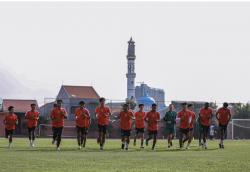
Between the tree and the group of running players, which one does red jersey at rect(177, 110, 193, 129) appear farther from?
the tree

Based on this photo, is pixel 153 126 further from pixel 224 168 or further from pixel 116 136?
pixel 116 136

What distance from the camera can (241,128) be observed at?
212ft

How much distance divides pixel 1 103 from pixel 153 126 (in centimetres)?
5420

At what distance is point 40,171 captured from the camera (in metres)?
16.0

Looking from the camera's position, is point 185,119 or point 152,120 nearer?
point 185,119

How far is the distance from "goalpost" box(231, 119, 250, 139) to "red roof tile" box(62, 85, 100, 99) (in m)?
43.1

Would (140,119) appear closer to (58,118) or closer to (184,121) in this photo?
(184,121)

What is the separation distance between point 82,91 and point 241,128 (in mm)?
47483

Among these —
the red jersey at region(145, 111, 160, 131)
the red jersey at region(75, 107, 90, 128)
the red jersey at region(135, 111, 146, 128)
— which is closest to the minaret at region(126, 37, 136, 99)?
the red jersey at region(135, 111, 146, 128)

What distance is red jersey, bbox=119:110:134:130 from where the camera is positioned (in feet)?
99.1

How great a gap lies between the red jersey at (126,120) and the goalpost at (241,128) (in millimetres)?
33981

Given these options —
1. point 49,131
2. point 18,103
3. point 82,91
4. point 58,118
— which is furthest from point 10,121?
point 82,91

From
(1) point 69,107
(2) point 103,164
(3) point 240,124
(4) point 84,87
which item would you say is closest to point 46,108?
(1) point 69,107

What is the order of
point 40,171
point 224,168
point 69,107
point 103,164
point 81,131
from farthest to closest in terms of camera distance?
point 69,107 → point 81,131 → point 103,164 → point 224,168 → point 40,171
